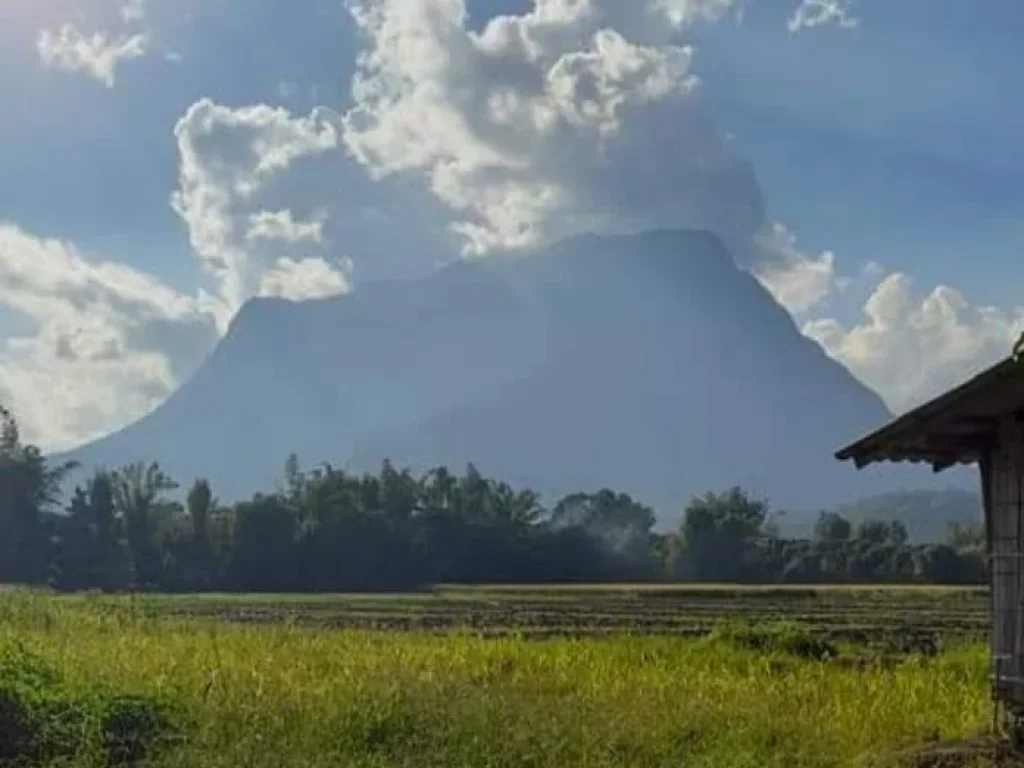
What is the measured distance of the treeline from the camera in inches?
2372

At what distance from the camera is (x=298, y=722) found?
1078 centimetres

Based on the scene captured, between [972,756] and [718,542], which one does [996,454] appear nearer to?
[972,756]

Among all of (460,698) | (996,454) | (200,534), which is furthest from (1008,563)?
(200,534)

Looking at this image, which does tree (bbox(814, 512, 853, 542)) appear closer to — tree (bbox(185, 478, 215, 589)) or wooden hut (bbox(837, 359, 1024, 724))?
tree (bbox(185, 478, 215, 589))

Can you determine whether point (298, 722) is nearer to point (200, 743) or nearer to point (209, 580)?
point (200, 743)

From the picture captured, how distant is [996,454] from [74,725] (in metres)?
6.87

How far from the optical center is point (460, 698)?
11.6 m

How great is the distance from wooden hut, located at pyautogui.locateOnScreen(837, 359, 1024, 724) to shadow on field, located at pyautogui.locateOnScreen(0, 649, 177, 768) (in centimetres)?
543

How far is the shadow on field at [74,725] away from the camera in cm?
990

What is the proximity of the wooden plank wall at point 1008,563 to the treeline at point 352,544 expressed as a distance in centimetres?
4973

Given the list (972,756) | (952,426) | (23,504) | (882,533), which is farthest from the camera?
(882,533)

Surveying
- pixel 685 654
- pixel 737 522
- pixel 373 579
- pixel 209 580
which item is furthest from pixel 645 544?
pixel 685 654

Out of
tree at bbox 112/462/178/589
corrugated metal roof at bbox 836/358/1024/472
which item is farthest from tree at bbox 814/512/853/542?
corrugated metal roof at bbox 836/358/1024/472

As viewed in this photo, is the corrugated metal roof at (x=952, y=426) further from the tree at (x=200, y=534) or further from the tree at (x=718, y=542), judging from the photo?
the tree at (x=718, y=542)
